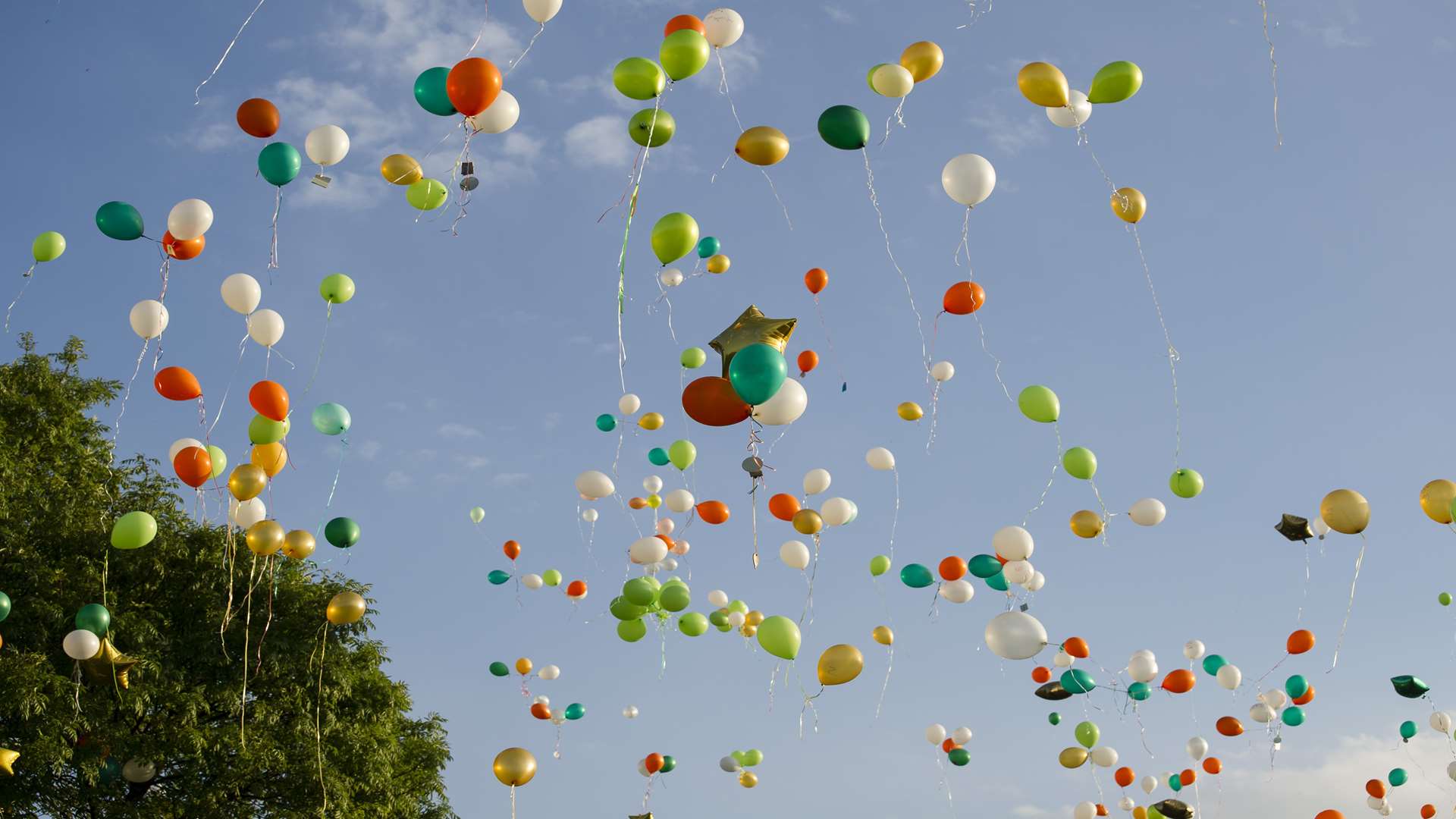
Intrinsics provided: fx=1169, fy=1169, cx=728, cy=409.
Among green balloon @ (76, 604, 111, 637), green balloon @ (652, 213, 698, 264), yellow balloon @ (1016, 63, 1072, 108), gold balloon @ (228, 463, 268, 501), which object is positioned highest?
yellow balloon @ (1016, 63, 1072, 108)

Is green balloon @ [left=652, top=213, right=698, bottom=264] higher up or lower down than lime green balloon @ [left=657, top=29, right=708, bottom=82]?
lower down

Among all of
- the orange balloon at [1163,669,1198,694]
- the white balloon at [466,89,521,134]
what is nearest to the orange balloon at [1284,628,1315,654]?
the orange balloon at [1163,669,1198,694]

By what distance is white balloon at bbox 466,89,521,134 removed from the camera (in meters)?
6.88

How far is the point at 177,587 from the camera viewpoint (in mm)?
10359

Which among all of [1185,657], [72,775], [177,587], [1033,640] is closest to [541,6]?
[1033,640]

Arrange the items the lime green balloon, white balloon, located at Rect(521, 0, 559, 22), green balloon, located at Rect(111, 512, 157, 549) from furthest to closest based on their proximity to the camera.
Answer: green balloon, located at Rect(111, 512, 157, 549), white balloon, located at Rect(521, 0, 559, 22), the lime green balloon

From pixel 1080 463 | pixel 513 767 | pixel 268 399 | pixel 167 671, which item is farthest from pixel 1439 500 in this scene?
pixel 167 671

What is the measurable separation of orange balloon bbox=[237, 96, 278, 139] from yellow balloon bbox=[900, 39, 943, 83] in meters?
3.88

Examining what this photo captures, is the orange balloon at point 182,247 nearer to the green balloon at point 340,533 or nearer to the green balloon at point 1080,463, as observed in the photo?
the green balloon at point 340,533

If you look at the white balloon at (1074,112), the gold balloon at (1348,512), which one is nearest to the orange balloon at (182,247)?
the white balloon at (1074,112)

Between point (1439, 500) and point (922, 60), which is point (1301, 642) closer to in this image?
point (1439, 500)

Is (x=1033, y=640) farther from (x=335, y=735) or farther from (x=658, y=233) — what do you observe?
(x=335, y=735)

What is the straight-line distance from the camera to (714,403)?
646cm

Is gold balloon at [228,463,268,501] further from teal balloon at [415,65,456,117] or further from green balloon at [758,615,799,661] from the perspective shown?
green balloon at [758,615,799,661]
